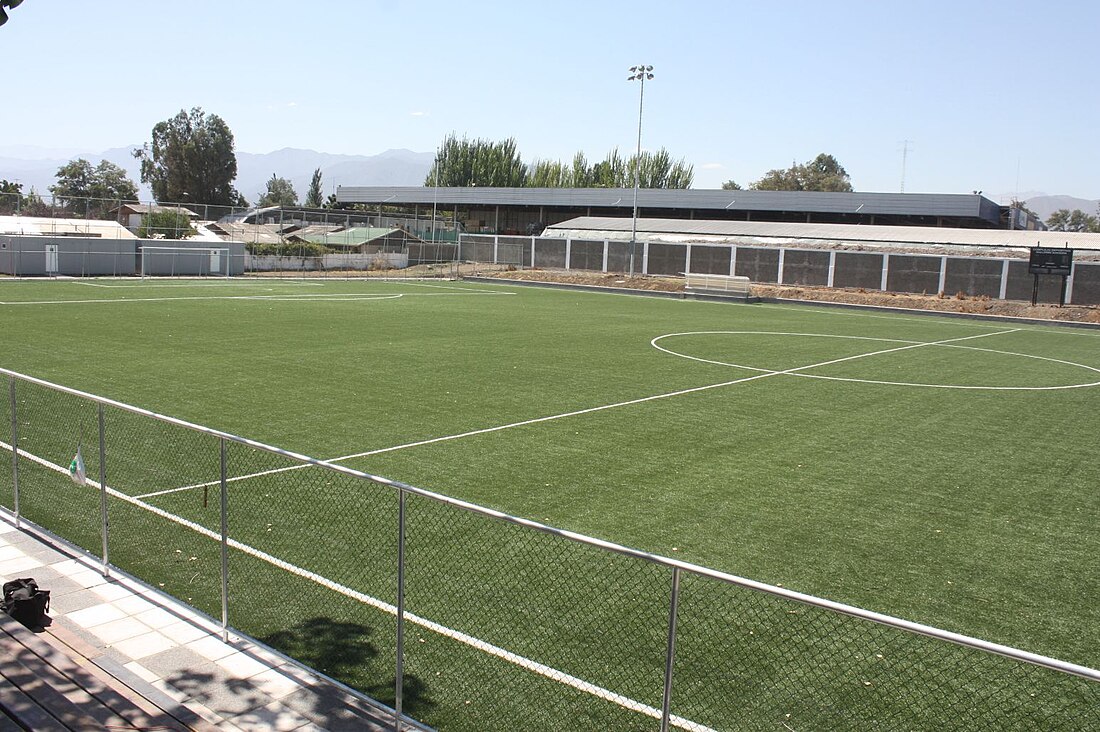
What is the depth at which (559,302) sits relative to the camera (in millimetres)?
44469

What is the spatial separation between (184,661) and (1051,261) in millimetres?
46876

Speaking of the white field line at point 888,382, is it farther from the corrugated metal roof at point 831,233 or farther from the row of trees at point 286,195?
the row of trees at point 286,195

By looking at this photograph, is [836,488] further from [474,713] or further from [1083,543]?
[474,713]

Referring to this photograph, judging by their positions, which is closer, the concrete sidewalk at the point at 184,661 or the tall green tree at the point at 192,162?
the concrete sidewalk at the point at 184,661

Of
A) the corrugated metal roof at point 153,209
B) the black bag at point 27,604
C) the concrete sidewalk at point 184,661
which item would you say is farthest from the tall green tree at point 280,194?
the black bag at point 27,604

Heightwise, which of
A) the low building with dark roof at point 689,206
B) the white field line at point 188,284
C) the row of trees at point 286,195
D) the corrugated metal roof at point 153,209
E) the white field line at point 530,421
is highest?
the row of trees at point 286,195

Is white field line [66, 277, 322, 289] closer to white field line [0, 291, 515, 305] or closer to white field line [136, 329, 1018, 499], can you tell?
white field line [0, 291, 515, 305]

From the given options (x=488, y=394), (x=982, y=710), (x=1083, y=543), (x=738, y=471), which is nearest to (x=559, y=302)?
(x=488, y=394)

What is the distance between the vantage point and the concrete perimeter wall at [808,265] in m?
50.6

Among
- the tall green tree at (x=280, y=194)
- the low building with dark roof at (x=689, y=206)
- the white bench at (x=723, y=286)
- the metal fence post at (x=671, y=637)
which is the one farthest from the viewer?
the tall green tree at (x=280, y=194)

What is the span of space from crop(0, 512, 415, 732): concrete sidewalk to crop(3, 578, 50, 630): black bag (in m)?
0.20

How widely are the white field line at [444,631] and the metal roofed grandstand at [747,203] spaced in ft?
251

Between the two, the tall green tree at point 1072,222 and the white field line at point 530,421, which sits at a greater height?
the tall green tree at point 1072,222

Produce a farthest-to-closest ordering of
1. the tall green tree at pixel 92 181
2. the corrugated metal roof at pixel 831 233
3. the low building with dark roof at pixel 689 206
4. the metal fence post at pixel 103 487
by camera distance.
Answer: the tall green tree at pixel 92 181, the low building with dark roof at pixel 689 206, the corrugated metal roof at pixel 831 233, the metal fence post at pixel 103 487
